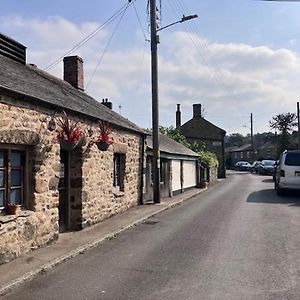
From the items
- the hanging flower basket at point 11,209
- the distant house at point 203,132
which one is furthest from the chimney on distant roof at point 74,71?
the distant house at point 203,132

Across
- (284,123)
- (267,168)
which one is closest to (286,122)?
(284,123)

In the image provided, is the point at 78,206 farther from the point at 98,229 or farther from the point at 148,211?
the point at 148,211

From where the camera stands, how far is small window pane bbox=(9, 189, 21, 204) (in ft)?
30.2

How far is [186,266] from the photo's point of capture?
8.07 meters

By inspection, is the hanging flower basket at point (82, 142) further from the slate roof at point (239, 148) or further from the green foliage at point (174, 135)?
the slate roof at point (239, 148)

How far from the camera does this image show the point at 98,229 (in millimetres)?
12141

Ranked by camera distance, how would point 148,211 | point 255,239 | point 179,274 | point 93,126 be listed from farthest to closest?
1. point 148,211
2. point 93,126
3. point 255,239
4. point 179,274

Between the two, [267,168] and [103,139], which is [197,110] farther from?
[103,139]

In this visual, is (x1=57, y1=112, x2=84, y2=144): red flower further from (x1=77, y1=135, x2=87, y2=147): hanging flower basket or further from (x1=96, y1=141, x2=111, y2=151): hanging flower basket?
(x1=96, y1=141, x2=111, y2=151): hanging flower basket

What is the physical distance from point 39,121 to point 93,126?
3.48 meters

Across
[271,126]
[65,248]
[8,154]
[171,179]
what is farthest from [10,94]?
[271,126]

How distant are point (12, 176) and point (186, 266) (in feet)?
12.4

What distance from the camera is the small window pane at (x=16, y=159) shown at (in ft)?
30.4

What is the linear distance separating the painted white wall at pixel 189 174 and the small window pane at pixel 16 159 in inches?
782
